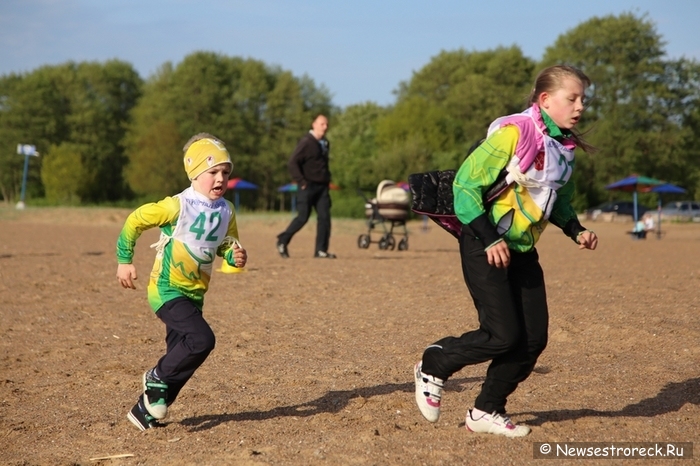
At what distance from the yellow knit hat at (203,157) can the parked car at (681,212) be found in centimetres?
4823

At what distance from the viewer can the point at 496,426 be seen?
15.3ft

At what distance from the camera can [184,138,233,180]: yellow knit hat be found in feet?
16.6

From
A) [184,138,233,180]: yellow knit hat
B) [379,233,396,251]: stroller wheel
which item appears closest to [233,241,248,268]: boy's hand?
[184,138,233,180]: yellow knit hat

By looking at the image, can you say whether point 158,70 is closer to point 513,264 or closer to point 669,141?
point 669,141

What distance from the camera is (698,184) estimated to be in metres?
63.3

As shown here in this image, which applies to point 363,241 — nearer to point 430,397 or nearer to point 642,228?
point 642,228

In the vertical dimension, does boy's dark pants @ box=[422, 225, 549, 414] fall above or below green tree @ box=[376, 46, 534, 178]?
below

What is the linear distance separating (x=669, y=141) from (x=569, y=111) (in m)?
61.0

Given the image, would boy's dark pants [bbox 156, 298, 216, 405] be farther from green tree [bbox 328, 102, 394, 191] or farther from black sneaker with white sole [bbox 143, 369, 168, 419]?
green tree [bbox 328, 102, 394, 191]

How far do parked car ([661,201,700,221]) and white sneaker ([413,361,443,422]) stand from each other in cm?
4813

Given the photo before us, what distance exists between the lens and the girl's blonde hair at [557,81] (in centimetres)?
462

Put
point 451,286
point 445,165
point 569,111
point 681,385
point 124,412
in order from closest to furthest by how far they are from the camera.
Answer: point 569,111 < point 124,412 < point 681,385 < point 451,286 < point 445,165

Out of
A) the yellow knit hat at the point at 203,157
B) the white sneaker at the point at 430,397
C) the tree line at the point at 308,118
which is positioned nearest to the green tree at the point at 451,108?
the tree line at the point at 308,118

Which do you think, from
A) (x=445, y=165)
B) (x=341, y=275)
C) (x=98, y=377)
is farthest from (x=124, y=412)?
(x=445, y=165)
